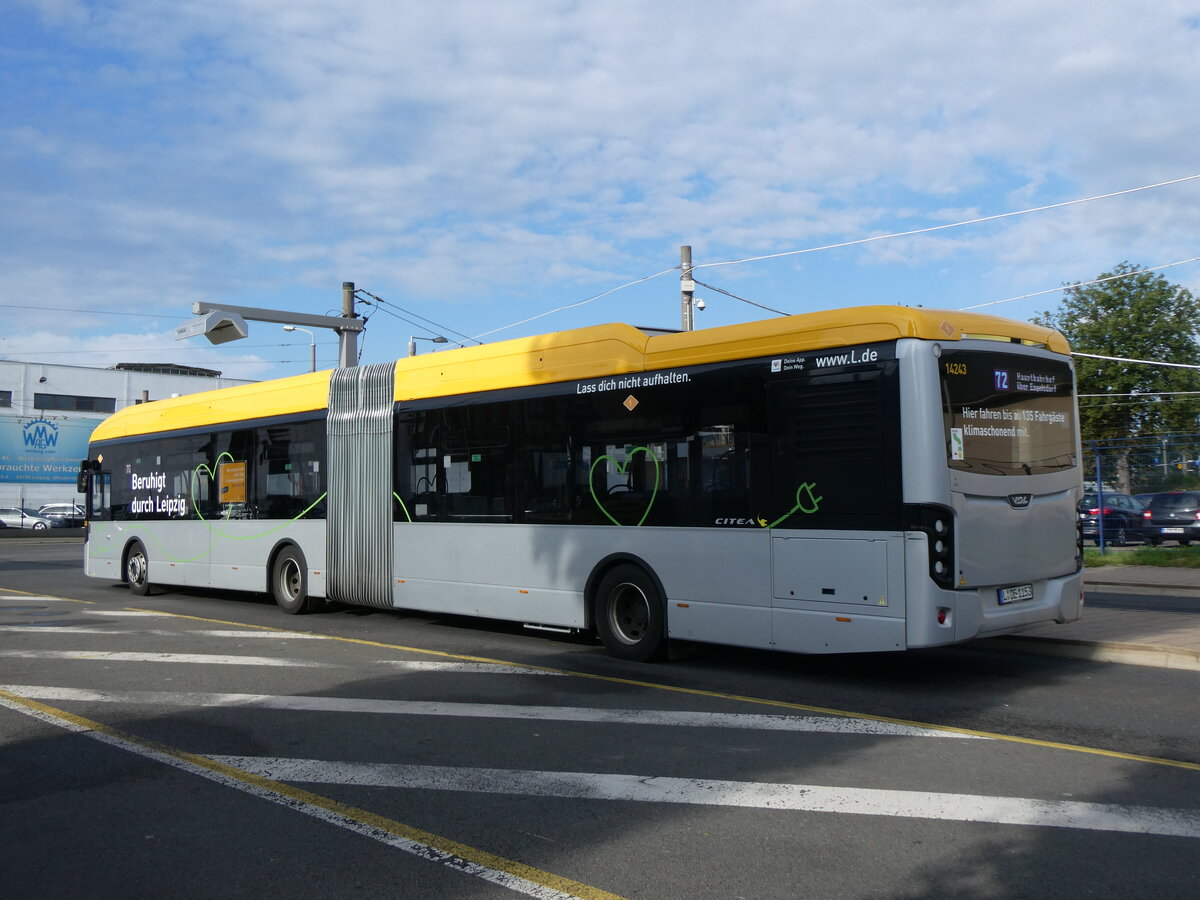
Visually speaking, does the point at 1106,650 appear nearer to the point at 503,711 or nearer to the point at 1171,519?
the point at 503,711

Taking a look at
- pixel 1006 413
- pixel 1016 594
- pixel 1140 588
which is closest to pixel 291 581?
pixel 1016 594

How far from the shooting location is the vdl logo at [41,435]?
56594 mm

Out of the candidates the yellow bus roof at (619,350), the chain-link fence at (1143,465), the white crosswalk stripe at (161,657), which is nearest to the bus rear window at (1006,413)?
the yellow bus roof at (619,350)

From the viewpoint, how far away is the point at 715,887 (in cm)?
435

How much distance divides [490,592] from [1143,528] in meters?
16.7

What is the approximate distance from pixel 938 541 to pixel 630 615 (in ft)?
11.4

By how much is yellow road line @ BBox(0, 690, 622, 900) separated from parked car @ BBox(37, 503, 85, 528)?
50103 mm

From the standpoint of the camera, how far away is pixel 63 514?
178 feet

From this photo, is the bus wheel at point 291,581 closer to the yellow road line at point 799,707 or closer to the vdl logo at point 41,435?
the yellow road line at point 799,707

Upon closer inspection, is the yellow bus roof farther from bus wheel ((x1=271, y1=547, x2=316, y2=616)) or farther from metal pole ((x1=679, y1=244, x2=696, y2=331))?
metal pole ((x1=679, y1=244, x2=696, y2=331))

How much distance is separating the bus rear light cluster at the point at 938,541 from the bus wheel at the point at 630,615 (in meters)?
2.79

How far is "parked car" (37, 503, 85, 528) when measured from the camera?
172 ft

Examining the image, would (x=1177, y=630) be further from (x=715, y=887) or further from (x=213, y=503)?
(x=213, y=503)

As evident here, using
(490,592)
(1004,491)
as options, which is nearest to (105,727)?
(490,592)
